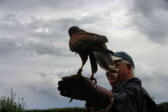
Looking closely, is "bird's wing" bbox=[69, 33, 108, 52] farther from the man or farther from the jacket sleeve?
the jacket sleeve

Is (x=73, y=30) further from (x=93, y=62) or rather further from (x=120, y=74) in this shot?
(x=120, y=74)

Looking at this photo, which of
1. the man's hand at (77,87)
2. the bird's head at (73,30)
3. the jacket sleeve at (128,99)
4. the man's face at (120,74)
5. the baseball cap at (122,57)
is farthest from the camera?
the baseball cap at (122,57)

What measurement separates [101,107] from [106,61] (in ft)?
1.57

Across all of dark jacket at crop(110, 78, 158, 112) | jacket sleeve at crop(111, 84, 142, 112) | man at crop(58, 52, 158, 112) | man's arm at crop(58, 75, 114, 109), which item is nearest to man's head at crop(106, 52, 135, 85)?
man at crop(58, 52, 158, 112)

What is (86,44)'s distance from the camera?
12.4ft

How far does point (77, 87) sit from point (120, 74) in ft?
5.26

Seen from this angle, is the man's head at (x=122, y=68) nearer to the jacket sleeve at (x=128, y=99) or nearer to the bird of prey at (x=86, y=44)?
the jacket sleeve at (x=128, y=99)

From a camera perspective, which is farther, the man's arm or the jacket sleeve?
the jacket sleeve

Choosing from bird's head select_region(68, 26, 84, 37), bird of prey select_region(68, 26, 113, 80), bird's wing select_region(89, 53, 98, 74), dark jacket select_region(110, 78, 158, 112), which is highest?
bird's head select_region(68, 26, 84, 37)

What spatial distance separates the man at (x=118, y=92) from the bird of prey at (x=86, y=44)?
0.16m

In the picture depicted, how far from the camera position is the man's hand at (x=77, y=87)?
366 centimetres

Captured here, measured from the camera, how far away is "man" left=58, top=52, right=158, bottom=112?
373cm

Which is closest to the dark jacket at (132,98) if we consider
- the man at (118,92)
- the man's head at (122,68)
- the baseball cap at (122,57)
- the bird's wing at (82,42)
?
the man at (118,92)

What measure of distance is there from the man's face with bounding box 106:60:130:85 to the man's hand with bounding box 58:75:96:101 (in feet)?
4.54
